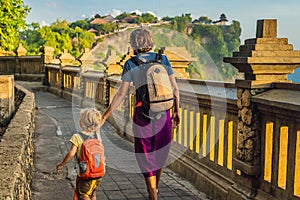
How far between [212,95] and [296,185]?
1.73 m

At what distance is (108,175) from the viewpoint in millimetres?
6465

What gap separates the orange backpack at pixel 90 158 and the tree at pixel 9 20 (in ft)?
41.0

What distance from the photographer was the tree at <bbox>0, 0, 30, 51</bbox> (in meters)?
15.3

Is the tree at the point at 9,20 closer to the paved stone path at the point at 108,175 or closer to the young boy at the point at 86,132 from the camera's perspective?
the paved stone path at the point at 108,175

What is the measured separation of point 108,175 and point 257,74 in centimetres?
307

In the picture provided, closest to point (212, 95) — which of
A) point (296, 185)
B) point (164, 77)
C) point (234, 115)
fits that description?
point (234, 115)

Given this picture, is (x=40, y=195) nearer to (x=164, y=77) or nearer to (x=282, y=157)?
(x=164, y=77)

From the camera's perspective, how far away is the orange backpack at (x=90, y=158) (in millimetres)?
4035

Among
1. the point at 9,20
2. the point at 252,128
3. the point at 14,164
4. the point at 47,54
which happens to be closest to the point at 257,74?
the point at 252,128

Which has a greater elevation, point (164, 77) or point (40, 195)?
point (164, 77)

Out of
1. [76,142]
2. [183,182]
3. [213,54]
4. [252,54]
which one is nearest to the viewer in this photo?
[76,142]

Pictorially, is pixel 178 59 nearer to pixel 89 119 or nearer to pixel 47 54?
pixel 89 119

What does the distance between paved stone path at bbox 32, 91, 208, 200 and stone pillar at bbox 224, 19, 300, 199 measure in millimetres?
1189

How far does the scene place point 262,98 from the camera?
4121 millimetres
